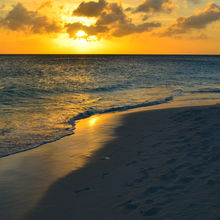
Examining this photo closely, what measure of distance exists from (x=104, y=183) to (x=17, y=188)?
192 cm

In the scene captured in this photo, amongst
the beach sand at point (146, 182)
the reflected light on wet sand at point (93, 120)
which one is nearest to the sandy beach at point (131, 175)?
the beach sand at point (146, 182)

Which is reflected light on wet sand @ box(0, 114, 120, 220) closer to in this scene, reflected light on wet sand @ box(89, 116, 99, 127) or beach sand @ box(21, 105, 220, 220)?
beach sand @ box(21, 105, 220, 220)

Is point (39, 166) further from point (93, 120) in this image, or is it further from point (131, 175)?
point (93, 120)

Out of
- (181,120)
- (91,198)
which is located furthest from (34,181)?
(181,120)

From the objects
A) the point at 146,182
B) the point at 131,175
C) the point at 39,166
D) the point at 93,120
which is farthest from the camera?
the point at 93,120

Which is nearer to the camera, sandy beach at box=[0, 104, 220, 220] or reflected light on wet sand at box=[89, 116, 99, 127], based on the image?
sandy beach at box=[0, 104, 220, 220]

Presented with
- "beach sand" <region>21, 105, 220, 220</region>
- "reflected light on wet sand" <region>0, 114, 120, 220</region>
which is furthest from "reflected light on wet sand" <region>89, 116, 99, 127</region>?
"beach sand" <region>21, 105, 220, 220</region>

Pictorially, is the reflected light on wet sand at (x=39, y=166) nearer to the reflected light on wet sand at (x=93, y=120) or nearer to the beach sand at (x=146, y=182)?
the beach sand at (x=146, y=182)

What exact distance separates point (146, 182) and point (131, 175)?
55 centimetres

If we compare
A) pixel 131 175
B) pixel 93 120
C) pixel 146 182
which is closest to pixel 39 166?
pixel 131 175

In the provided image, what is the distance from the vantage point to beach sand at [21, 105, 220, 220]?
4215 mm

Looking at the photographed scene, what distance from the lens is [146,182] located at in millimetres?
5152

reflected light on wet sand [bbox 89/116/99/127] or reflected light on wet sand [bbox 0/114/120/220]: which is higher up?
reflected light on wet sand [bbox 89/116/99/127]

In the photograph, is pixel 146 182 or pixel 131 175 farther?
pixel 131 175
